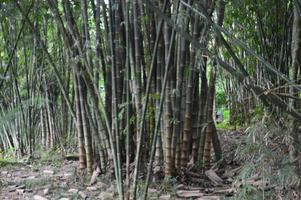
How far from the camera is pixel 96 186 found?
2.53 metres

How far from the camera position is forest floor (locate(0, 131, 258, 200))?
2.26 meters

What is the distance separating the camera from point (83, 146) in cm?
282

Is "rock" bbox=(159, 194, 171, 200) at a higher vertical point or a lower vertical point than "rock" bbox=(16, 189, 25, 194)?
higher

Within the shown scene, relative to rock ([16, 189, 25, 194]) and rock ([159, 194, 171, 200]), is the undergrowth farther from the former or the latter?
rock ([16, 189, 25, 194])

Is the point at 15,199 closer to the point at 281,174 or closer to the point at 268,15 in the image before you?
the point at 281,174

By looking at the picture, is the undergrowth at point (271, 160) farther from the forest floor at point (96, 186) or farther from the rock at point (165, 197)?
the rock at point (165, 197)

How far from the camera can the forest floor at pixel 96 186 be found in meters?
2.26

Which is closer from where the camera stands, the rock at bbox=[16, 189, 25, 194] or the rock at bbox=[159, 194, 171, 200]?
the rock at bbox=[159, 194, 171, 200]

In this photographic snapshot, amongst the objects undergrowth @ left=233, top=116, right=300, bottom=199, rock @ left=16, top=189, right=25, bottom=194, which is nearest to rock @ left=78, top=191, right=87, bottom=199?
rock @ left=16, top=189, right=25, bottom=194

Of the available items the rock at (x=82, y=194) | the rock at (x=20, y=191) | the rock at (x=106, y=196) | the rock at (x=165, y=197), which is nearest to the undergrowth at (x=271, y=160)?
the rock at (x=165, y=197)

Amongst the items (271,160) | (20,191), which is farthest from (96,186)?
(271,160)

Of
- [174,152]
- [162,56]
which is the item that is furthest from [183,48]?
[174,152]

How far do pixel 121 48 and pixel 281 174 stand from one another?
55.8 inches

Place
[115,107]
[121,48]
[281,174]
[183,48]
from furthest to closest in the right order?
[121,48] → [183,48] → [115,107] → [281,174]
